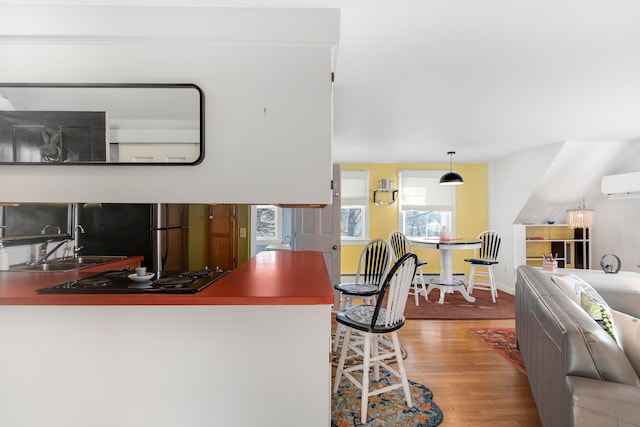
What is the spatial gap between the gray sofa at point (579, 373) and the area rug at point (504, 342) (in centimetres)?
121

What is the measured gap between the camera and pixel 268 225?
21.4ft

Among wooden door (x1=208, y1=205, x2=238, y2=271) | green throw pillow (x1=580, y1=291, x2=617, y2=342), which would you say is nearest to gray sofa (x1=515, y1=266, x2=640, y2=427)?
green throw pillow (x1=580, y1=291, x2=617, y2=342)

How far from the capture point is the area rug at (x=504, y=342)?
3.12 metres

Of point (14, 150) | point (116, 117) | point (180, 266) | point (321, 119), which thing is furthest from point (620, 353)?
point (180, 266)

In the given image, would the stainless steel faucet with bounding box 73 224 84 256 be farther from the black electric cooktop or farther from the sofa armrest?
the sofa armrest

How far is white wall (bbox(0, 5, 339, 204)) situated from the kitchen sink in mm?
1065

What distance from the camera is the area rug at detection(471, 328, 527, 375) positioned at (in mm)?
3123

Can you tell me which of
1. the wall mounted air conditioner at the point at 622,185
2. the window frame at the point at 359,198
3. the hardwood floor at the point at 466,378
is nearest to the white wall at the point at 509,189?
the wall mounted air conditioner at the point at 622,185

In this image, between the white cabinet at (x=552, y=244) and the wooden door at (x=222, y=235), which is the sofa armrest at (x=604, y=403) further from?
the white cabinet at (x=552, y=244)

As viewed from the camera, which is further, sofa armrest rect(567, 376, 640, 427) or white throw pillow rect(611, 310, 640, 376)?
white throw pillow rect(611, 310, 640, 376)

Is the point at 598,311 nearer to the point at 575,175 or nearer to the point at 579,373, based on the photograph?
the point at 579,373

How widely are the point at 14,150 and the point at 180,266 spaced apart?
2880mm

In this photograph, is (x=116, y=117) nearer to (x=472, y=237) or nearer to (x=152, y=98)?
(x=152, y=98)

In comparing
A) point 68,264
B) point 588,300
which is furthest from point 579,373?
point 68,264
